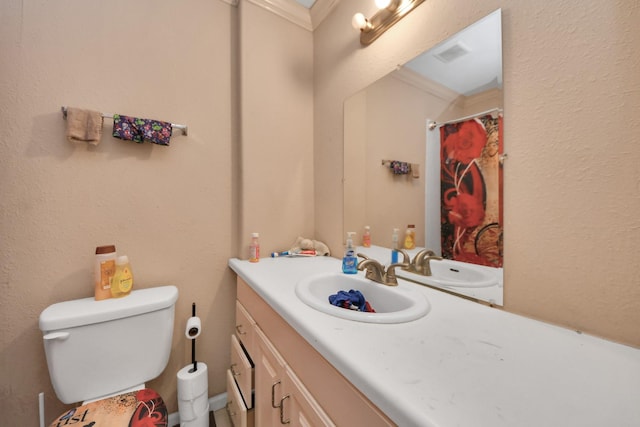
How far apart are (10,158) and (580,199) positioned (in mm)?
1999

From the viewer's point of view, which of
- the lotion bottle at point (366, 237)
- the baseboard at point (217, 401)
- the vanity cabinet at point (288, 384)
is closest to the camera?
the vanity cabinet at point (288, 384)

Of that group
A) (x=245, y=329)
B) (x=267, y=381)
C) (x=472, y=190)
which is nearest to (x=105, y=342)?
(x=245, y=329)

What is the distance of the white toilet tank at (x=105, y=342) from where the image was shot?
0.93m

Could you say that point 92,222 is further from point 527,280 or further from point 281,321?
point 527,280

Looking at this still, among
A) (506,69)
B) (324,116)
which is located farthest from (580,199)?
(324,116)

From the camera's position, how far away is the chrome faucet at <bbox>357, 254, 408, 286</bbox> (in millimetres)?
951

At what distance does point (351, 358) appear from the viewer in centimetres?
50

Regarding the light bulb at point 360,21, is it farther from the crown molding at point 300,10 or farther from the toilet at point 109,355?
the toilet at point 109,355

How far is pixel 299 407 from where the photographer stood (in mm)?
688

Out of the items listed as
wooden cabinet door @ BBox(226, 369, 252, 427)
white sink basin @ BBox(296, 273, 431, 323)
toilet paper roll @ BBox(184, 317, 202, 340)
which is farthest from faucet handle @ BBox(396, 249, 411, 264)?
toilet paper roll @ BBox(184, 317, 202, 340)

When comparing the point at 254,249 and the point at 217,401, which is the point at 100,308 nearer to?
the point at 254,249

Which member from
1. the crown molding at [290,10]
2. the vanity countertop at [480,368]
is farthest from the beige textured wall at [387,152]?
the crown molding at [290,10]

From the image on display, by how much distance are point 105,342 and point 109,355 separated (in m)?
0.06

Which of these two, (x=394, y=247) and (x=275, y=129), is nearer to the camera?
(x=394, y=247)
